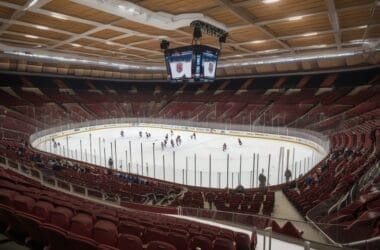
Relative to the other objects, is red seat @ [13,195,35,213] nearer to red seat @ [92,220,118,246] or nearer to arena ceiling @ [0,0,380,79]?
red seat @ [92,220,118,246]

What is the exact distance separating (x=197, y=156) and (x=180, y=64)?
33.7 ft

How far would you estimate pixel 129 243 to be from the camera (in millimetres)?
3590

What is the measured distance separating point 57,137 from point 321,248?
98.5 ft

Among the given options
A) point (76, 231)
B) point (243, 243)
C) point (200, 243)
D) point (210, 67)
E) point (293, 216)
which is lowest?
point (293, 216)

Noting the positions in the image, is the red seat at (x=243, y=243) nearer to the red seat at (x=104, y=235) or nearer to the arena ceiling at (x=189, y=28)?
the red seat at (x=104, y=235)

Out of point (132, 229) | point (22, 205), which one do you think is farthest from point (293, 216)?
point (22, 205)

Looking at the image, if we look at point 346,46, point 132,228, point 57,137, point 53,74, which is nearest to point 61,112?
point 57,137

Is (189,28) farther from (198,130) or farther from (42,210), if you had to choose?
(198,130)

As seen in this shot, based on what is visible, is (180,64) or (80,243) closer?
(80,243)

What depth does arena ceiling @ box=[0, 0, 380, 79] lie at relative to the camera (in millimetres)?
12118

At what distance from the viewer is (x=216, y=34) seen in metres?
15.0

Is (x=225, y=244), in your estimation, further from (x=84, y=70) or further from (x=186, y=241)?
(x=84, y=70)

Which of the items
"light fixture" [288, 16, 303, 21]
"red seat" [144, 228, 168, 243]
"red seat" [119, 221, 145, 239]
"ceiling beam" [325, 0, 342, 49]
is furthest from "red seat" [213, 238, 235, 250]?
"light fixture" [288, 16, 303, 21]

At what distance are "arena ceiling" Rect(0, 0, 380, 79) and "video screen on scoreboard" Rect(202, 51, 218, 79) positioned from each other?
184cm
